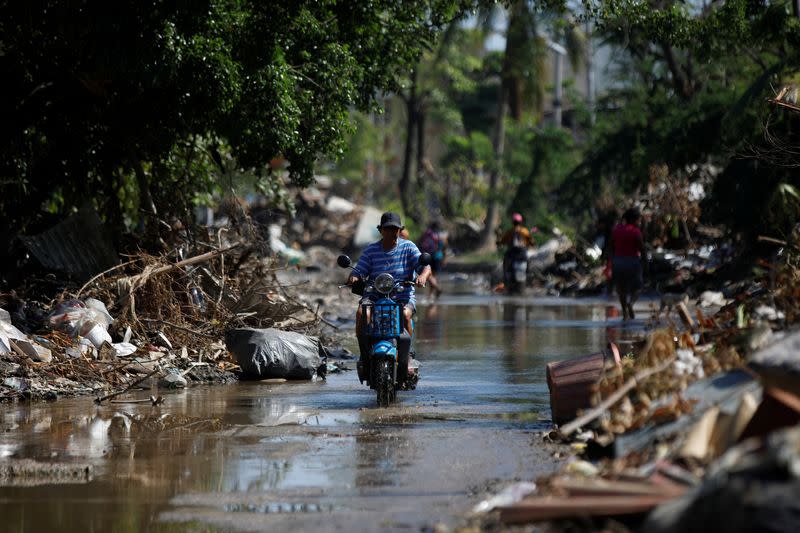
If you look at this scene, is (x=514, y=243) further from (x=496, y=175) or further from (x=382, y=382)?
(x=496, y=175)

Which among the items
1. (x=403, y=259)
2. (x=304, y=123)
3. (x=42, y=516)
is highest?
(x=304, y=123)

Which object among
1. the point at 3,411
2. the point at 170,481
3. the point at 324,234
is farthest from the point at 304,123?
the point at 324,234

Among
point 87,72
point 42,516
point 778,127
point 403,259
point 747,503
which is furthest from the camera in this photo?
point 778,127

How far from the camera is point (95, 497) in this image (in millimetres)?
6965

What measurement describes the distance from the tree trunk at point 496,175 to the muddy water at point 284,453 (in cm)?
3717

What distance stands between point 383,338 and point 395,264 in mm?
803

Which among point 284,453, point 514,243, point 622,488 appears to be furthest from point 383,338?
point 514,243

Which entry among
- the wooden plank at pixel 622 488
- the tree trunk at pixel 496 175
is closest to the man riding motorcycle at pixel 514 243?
the tree trunk at pixel 496 175

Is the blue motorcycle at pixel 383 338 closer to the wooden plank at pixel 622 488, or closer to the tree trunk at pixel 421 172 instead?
the wooden plank at pixel 622 488

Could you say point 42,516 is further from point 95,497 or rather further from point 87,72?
point 87,72

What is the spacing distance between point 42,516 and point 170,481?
1.01 m

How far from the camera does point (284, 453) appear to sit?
27.3 feet

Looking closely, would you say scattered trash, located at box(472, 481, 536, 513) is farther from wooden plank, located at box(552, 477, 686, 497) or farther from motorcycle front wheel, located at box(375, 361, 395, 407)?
motorcycle front wheel, located at box(375, 361, 395, 407)

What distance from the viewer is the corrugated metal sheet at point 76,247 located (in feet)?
52.3
